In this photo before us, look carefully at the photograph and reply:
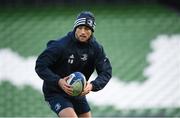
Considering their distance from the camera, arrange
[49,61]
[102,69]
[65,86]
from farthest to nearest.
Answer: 1. [102,69]
2. [49,61]
3. [65,86]

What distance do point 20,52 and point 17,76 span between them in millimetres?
559

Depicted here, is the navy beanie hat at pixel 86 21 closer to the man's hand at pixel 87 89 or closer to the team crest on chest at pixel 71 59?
the team crest on chest at pixel 71 59

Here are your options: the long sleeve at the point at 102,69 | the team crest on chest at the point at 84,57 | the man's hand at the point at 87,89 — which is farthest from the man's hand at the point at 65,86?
the long sleeve at the point at 102,69

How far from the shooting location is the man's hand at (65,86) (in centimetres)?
624

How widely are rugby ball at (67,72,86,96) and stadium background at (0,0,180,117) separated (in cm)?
391

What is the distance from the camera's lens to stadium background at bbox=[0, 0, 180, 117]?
10156 mm

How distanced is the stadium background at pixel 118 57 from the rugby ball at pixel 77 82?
3.91 m

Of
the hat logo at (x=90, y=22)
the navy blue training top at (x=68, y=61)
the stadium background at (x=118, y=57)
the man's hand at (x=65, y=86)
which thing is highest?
the hat logo at (x=90, y=22)

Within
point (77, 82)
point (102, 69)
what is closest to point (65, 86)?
point (77, 82)

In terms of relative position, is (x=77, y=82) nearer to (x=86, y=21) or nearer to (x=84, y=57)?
(x=84, y=57)

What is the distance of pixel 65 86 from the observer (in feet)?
20.6

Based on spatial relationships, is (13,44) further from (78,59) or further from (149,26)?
(78,59)

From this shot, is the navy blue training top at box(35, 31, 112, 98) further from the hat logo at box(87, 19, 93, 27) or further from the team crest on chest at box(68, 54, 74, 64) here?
the hat logo at box(87, 19, 93, 27)

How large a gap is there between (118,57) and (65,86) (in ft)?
14.5
